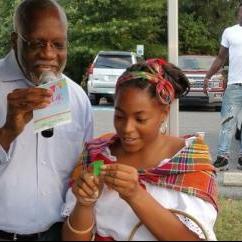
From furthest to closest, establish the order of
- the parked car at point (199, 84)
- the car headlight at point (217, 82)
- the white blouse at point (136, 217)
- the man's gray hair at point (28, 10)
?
the parked car at point (199, 84) → the car headlight at point (217, 82) → the man's gray hair at point (28, 10) → the white blouse at point (136, 217)

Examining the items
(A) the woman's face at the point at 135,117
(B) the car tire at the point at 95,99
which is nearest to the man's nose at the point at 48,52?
(A) the woman's face at the point at 135,117

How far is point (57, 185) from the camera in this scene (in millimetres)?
2676

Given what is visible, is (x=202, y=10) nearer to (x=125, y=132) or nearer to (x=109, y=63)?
(x=109, y=63)

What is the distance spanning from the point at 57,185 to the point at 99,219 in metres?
0.43

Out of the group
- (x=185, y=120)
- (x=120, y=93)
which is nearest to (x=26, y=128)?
(x=120, y=93)

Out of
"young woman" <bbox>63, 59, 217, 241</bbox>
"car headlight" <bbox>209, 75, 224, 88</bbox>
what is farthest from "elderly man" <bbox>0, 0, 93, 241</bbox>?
"car headlight" <bbox>209, 75, 224, 88</bbox>

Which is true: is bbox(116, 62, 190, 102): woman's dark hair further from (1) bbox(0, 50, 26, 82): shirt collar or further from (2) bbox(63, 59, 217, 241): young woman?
(1) bbox(0, 50, 26, 82): shirt collar

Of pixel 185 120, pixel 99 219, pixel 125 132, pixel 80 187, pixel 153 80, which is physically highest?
pixel 153 80

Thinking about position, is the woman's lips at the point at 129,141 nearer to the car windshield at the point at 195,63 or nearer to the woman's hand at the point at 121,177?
the woman's hand at the point at 121,177

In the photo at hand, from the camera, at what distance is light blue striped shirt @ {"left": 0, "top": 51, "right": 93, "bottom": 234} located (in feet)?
8.59

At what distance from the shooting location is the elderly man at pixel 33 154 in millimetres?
2611

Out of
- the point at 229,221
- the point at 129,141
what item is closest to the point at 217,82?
the point at 229,221

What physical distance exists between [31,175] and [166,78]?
0.72 meters

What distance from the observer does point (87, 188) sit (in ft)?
6.80
